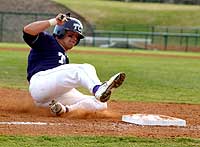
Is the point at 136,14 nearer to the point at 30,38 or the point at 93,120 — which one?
the point at 30,38

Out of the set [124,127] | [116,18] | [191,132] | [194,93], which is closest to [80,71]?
[124,127]

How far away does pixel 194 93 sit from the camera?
41.3 ft

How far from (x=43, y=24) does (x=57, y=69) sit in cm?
56

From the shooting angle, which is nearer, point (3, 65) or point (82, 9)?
point (3, 65)

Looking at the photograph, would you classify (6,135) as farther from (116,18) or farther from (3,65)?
(116,18)

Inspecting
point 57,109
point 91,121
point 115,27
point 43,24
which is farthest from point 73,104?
point 115,27

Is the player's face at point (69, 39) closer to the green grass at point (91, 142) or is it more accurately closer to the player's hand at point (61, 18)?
the player's hand at point (61, 18)

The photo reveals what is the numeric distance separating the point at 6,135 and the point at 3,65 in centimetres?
1232

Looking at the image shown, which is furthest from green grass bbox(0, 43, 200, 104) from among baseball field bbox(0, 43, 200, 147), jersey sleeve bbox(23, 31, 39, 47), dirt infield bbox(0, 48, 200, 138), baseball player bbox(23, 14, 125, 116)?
jersey sleeve bbox(23, 31, 39, 47)

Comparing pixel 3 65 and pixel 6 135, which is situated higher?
pixel 6 135

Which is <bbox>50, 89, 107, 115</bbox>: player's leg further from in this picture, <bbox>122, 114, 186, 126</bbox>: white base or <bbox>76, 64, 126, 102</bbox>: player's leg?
<bbox>76, 64, 126, 102</bbox>: player's leg

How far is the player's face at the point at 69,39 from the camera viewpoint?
7.86 m

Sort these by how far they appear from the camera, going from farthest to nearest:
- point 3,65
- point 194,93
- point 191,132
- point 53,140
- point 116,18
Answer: point 116,18, point 3,65, point 194,93, point 191,132, point 53,140

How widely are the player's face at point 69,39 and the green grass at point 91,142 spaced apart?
2.22 meters
